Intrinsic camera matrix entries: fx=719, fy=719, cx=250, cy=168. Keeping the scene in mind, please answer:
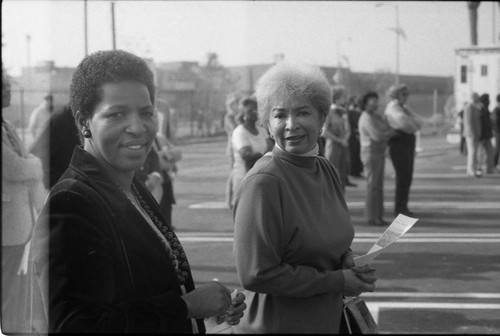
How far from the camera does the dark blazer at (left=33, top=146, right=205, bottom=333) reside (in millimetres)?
1573

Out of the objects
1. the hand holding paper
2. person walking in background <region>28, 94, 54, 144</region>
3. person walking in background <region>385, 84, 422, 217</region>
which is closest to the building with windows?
the hand holding paper

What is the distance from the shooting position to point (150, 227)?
180 centimetres

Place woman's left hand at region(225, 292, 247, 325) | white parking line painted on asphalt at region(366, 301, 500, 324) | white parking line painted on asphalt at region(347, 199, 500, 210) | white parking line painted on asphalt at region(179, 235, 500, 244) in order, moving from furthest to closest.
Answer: white parking line painted on asphalt at region(347, 199, 500, 210), white parking line painted on asphalt at region(179, 235, 500, 244), white parking line painted on asphalt at region(366, 301, 500, 324), woman's left hand at region(225, 292, 247, 325)

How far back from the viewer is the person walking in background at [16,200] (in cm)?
332

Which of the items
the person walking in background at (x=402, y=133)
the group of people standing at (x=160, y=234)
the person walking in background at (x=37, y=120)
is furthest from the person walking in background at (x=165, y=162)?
the person walking in background at (x=402, y=133)

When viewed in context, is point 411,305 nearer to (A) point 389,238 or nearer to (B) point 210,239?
(A) point 389,238

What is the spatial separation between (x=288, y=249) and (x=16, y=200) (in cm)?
196

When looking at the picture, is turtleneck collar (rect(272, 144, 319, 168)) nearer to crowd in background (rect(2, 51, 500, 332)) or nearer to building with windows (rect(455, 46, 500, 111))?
crowd in background (rect(2, 51, 500, 332))

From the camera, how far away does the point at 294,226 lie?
2.22 meters

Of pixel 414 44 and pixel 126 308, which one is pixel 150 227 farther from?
pixel 414 44

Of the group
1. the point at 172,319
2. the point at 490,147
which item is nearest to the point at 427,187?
the point at 490,147

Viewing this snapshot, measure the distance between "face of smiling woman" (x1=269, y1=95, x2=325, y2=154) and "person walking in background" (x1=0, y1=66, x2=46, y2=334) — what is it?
1327 millimetres

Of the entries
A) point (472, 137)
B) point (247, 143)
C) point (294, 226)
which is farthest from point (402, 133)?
point (294, 226)

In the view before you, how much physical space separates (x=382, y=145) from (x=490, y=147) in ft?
17.1
